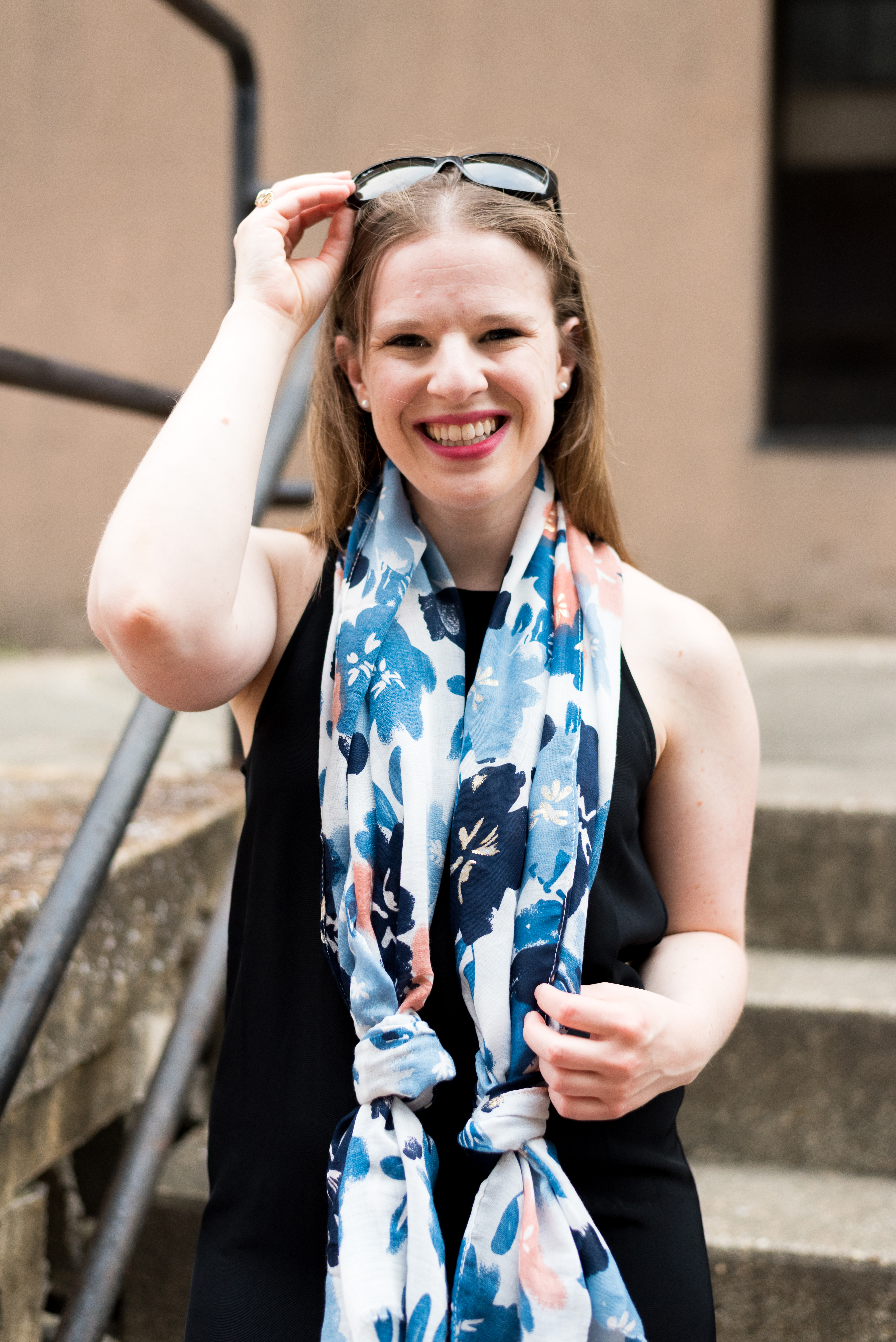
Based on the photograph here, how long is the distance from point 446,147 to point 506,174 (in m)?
3.83

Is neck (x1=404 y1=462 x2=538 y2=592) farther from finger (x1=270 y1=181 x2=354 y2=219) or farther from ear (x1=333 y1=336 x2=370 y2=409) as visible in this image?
finger (x1=270 y1=181 x2=354 y2=219)

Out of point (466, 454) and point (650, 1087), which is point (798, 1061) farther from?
point (466, 454)

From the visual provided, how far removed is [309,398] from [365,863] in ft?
2.34

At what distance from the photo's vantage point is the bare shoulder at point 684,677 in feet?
4.54

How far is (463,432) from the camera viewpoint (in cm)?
131

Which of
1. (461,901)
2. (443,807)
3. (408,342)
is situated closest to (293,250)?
(408,342)

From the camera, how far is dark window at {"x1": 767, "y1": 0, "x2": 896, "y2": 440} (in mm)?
5359

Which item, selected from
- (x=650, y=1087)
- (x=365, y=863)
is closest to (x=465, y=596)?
(x=365, y=863)

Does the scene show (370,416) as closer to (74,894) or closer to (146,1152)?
(74,894)

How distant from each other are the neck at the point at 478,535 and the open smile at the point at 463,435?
0.35 feet

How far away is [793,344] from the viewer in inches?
219

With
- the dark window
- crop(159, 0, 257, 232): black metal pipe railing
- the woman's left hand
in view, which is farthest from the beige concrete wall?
→ the woman's left hand

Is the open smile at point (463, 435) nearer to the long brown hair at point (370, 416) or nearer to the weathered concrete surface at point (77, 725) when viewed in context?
the long brown hair at point (370, 416)

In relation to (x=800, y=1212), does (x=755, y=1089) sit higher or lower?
higher
